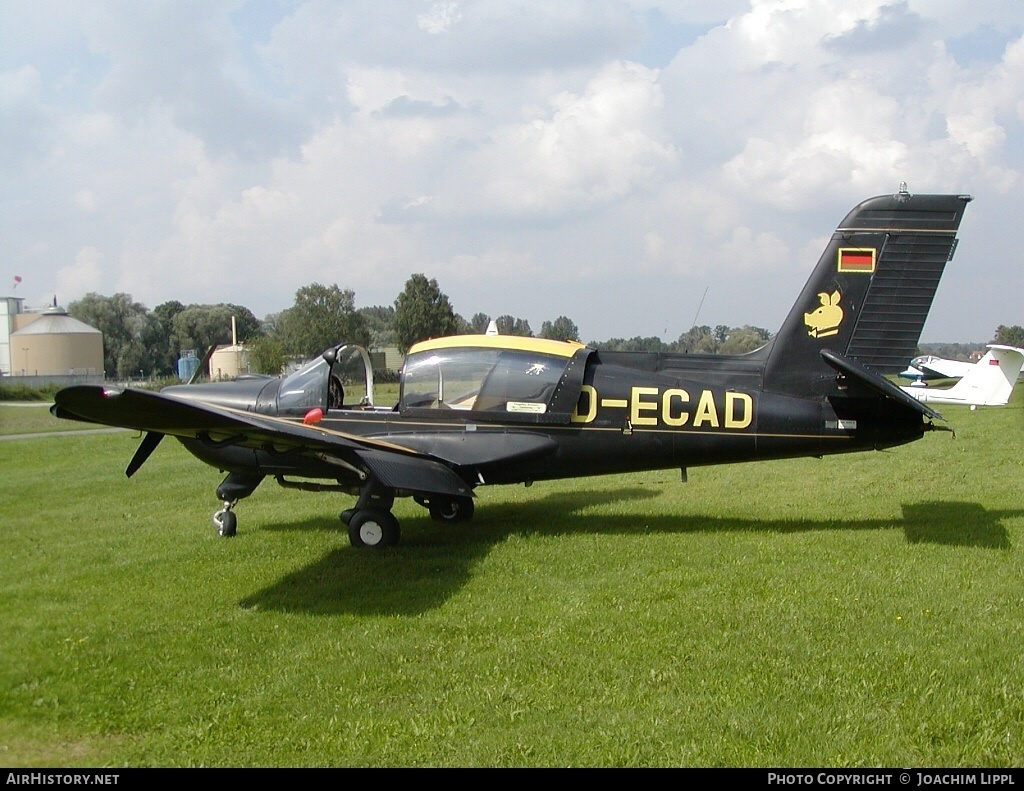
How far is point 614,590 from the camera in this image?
21.2ft

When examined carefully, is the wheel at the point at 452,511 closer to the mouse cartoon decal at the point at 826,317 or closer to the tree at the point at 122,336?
the mouse cartoon decal at the point at 826,317

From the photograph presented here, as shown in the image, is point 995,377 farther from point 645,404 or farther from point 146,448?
point 146,448

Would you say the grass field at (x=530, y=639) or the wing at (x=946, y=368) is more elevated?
the wing at (x=946, y=368)

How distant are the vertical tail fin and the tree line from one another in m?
5.33

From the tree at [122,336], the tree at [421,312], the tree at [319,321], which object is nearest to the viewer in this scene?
the tree at [122,336]

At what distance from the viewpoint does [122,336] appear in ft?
69.5

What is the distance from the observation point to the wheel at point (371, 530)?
8102 millimetres

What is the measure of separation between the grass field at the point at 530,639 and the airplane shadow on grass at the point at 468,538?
4cm

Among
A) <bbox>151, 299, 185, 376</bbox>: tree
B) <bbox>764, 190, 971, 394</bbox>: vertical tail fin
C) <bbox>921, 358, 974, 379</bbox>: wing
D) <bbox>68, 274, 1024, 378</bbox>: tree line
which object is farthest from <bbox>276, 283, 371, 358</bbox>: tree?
<bbox>921, 358, 974, 379</bbox>: wing

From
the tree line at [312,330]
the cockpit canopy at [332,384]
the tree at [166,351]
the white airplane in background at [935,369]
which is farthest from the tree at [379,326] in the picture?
the white airplane in background at [935,369]

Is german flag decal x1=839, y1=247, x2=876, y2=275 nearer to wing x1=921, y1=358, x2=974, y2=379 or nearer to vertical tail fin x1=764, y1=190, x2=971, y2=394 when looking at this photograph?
vertical tail fin x1=764, y1=190, x2=971, y2=394

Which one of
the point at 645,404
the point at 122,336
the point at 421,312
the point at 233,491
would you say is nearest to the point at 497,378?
the point at 645,404

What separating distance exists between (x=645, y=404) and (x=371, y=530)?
9.68 feet

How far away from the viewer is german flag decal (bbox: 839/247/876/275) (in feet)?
27.1
